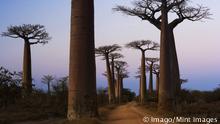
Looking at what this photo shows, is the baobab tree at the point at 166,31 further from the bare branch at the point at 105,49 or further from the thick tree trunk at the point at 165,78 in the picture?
the bare branch at the point at 105,49

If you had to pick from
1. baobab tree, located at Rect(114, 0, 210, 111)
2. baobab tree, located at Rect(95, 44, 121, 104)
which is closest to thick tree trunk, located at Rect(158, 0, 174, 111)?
baobab tree, located at Rect(114, 0, 210, 111)

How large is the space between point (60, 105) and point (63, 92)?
1.44 meters

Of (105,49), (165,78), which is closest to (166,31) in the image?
(165,78)

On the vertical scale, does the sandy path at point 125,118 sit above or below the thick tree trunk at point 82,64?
below

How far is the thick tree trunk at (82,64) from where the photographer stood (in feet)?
32.6

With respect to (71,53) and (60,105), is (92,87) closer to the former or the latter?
(71,53)

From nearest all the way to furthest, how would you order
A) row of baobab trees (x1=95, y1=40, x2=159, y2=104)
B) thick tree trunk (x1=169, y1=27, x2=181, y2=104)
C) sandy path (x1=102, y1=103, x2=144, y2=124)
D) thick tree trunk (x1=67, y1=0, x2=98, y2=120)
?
thick tree trunk (x1=67, y1=0, x2=98, y2=120), sandy path (x1=102, y1=103, x2=144, y2=124), thick tree trunk (x1=169, y1=27, x2=181, y2=104), row of baobab trees (x1=95, y1=40, x2=159, y2=104)

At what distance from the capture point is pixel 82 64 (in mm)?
9984

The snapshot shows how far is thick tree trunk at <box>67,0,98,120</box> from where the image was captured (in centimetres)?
995

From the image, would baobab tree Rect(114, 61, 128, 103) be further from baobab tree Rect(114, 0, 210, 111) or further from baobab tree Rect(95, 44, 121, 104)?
baobab tree Rect(114, 0, 210, 111)

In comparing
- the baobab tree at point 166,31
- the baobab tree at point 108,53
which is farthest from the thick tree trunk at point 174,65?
the baobab tree at point 108,53

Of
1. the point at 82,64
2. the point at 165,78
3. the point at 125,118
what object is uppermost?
the point at 82,64

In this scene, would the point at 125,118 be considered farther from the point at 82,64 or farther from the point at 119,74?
the point at 119,74

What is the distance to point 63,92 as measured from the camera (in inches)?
701
